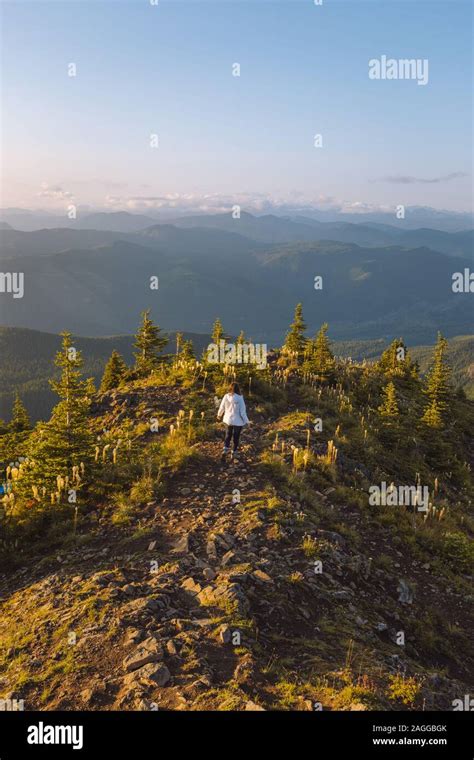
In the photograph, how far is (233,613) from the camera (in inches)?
295

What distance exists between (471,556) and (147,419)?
448 inches

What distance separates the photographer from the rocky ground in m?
6.15

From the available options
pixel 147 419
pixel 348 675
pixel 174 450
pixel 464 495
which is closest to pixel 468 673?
pixel 348 675

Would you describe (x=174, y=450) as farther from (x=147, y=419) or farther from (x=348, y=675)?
(x=348, y=675)

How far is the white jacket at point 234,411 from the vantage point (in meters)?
13.7

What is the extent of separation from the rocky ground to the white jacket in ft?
6.74

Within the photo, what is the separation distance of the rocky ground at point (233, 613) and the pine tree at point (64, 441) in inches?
66.2

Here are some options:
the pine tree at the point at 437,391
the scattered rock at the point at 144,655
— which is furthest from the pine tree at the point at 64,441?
the pine tree at the point at 437,391

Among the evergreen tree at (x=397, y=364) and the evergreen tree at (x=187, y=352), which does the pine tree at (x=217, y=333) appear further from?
the evergreen tree at (x=397, y=364)

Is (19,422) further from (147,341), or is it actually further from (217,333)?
(217,333)

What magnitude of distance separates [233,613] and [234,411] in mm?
6946

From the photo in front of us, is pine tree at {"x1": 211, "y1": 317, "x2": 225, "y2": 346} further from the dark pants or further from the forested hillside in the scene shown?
the dark pants
